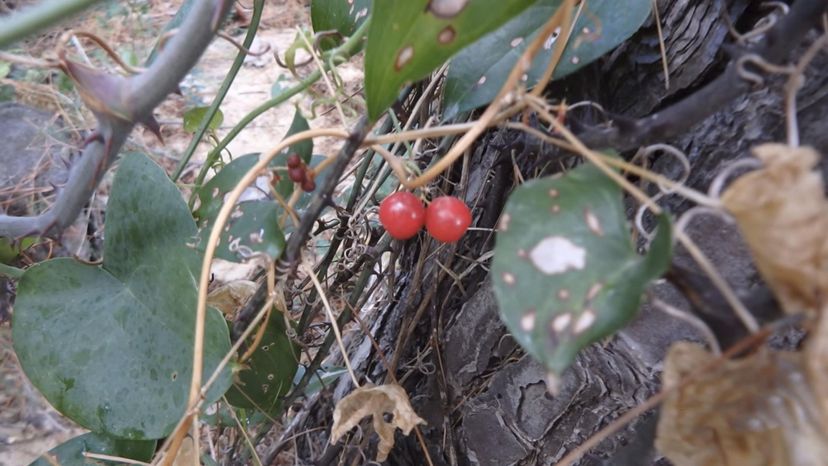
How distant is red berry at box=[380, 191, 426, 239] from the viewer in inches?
18.0

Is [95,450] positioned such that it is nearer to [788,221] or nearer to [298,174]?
[298,174]

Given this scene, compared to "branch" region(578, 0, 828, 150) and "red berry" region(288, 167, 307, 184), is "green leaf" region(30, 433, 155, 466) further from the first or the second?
"branch" region(578, 0, 828, 150)

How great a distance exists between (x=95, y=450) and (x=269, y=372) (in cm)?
21

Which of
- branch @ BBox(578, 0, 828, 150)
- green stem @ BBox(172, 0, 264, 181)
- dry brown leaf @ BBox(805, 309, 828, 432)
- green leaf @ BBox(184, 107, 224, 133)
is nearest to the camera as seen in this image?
dry brown leaf @ BBox(805, 309, 828, 432)

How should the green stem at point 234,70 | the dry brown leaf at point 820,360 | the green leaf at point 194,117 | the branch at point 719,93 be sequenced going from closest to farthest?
the dry brown leaf at point 820,360
the branch at point 719,93
the green stem at point 234,70
the green leaf at point 194,117

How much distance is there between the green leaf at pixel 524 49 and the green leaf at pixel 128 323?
260 millimetres

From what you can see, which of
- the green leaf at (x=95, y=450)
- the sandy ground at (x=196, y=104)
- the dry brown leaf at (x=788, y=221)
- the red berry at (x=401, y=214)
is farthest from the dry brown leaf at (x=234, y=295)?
the dry brown leaf at (x=788, y=221)

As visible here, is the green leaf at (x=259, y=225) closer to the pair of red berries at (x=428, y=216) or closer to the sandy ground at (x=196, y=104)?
the pair of red berries at (x=428, y=216)

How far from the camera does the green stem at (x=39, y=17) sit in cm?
34

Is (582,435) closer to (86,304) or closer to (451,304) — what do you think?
(451,304)

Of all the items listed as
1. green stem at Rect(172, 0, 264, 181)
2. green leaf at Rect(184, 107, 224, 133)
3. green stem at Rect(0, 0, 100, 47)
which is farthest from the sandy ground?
green stem at Rect(0, 0, 100, 47)

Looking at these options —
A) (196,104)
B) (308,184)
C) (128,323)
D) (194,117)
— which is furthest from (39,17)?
(196,104)

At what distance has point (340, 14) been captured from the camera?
0.61m

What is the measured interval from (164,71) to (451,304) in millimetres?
411
